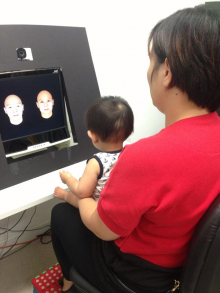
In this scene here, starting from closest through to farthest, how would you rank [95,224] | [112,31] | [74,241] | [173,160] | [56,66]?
[173,160] → [95,224] → [74,241] → [56,66] → [112,31]

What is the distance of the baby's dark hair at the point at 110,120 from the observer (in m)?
0.92

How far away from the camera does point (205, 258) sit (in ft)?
1.83

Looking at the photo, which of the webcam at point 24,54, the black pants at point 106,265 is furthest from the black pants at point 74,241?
the webcam at point 24,54

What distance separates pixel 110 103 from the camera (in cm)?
95

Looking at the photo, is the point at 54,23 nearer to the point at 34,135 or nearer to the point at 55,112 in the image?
the point at 55,112

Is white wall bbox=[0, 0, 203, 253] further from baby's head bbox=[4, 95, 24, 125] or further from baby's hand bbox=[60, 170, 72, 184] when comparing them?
baby's hand bbox=[60, 170, 72, 184]

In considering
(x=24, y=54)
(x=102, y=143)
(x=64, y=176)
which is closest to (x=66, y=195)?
(x=64, y=176)

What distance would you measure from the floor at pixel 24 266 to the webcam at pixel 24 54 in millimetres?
1172

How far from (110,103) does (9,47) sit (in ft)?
1.74

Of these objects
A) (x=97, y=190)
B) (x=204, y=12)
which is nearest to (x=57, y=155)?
(x=97, y=190)

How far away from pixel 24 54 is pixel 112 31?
2.35 feet

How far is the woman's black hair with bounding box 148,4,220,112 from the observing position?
504mm

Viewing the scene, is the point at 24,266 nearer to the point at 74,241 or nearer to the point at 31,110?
the point at 74,241

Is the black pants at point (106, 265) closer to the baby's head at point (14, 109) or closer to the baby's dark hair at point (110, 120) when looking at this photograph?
the baby's dark hair at point (110, 120)
